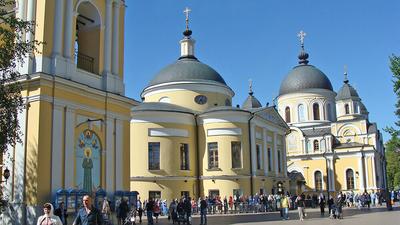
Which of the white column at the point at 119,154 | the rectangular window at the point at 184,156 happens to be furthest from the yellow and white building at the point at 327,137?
the white column at the point at 119,154

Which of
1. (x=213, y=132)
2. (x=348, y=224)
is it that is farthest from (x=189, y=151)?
(x=348, y=224)

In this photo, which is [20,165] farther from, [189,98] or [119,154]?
[189,98]

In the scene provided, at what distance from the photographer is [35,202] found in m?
16.5

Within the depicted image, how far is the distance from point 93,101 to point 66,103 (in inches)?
56.6

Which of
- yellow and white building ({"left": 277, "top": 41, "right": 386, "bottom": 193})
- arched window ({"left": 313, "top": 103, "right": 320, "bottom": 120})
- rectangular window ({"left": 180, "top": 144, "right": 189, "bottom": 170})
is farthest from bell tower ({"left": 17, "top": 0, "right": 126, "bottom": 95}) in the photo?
arched window ({"left": 313, "top": 103, "right": 320, "bottom": 120})

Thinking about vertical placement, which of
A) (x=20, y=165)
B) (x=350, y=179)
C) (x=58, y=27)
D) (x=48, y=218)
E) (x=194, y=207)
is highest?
(x=58, y=27)

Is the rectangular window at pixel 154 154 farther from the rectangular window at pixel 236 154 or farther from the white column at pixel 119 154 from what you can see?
the white column at pixel 119 154

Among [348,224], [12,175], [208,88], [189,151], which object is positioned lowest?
[348,224]

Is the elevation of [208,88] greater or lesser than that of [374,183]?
greater

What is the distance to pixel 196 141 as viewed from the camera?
3719cm

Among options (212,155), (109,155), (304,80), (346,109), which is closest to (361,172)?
(346,109)

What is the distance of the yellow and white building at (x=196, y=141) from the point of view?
3475 centimetres

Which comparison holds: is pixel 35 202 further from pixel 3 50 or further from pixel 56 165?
pixel 3 50

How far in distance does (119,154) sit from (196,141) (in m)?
17.3
